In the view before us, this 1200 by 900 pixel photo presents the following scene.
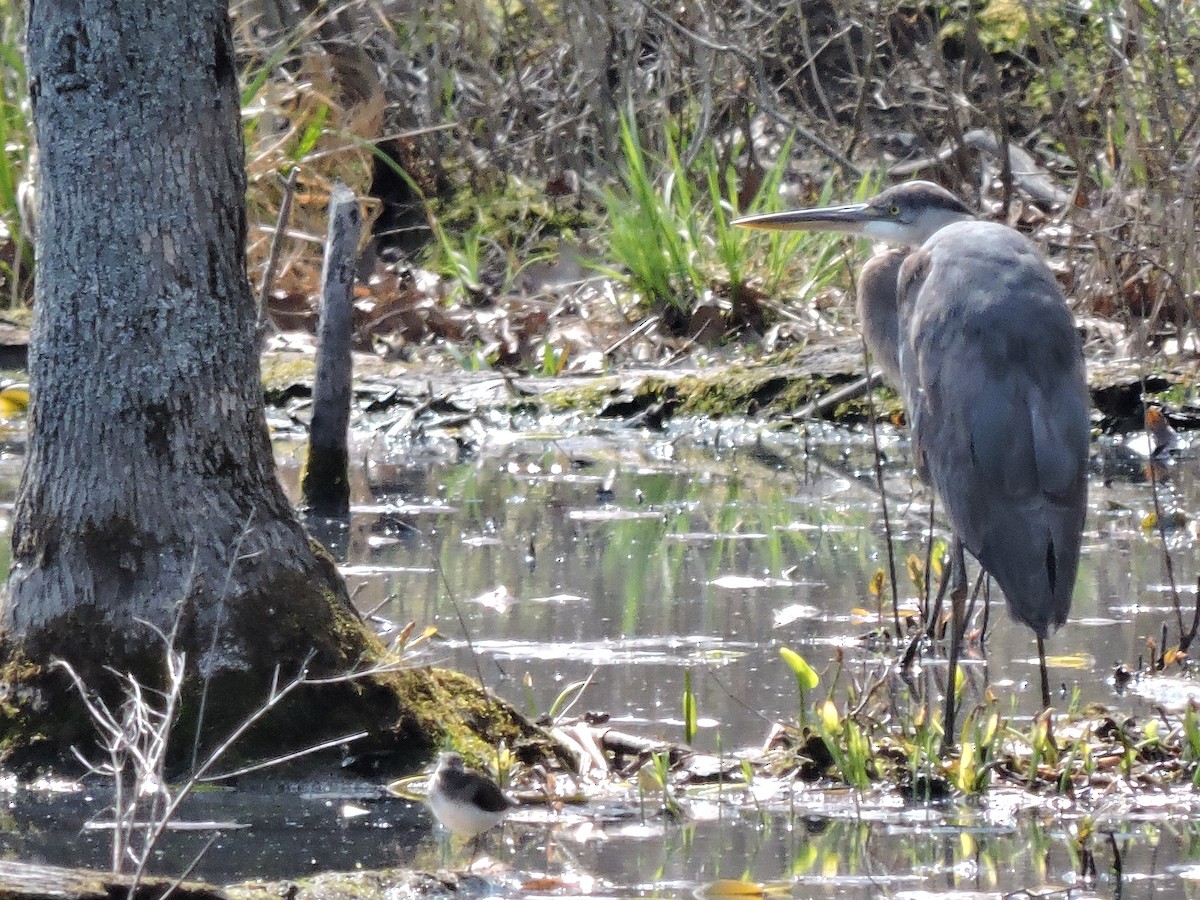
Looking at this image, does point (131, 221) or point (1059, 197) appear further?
point (1059, 197)

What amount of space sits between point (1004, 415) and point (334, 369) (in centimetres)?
314

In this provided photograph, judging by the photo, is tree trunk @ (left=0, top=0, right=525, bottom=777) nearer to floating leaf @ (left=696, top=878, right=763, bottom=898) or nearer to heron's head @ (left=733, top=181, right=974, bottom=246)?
floating leaf @ (left=696, top=878, right=763, bottom=898)

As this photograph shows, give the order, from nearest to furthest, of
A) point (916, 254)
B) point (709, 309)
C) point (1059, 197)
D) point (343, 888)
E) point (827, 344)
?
point (343, 888) < point (916, 254) < point (827, 344) < point (709, 309) < point (1059, 197)

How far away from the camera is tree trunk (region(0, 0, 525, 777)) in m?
3.94

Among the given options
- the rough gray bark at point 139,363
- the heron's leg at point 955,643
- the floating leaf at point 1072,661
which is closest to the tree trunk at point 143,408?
the rough gray bark at point 139,363

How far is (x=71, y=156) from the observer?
3.95 m

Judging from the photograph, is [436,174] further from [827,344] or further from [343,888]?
[343,888]

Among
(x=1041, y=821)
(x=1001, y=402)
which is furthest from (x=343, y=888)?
(x=1001, y=402)

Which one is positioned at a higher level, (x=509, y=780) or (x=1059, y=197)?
(x=1059, y=197)

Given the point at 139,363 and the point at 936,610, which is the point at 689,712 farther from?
the point at 936,610

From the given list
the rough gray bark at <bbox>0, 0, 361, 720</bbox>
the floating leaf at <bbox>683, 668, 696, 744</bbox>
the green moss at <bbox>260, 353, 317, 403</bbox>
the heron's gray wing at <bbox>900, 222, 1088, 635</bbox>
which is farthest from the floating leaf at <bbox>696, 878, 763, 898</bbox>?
the green moss at <bbox>260, 353, 317, 403</bbox>

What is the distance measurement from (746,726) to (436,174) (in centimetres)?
963

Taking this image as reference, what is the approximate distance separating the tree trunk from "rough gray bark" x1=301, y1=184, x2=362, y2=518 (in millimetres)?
2816

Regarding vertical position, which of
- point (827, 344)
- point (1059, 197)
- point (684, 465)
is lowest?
point (684, 465)
